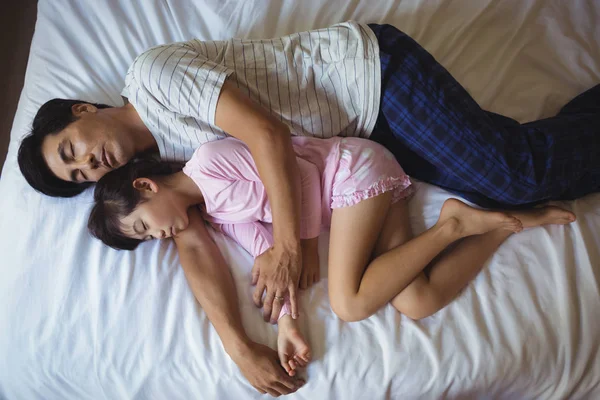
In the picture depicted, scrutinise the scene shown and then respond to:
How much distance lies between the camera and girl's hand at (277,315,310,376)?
0.93 meters

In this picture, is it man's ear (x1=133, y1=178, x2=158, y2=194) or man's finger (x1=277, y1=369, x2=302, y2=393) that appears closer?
man's finger (x1=277, y1=369, x2=302, y2=393)

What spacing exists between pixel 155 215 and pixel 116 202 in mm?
92

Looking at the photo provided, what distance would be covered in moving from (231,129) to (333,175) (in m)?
0.26

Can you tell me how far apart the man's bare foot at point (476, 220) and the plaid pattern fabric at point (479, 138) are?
7 cm

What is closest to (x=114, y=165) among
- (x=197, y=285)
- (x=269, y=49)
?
(x=197, y=285)

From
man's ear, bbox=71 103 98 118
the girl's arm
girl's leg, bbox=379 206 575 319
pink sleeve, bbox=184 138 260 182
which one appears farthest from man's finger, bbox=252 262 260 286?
man's ear, bbox=71 103 98 118

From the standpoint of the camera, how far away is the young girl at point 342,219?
3.24 ft

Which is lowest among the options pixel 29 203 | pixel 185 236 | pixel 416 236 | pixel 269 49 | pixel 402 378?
pixel 402 378

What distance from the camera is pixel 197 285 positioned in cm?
101

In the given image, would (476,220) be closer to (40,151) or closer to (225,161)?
(225,161)

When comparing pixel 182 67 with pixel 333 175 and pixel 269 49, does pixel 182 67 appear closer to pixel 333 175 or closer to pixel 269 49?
pixel 269 49

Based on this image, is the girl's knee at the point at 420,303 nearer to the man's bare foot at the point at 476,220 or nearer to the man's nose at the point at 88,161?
the man's bare foot at the point at 476,220

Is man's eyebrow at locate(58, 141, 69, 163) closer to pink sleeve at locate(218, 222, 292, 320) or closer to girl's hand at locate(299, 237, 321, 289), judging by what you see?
pink sleeve at locate(218, 222, 292, 320)

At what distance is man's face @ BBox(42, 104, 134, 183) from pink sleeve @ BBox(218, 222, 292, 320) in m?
0.30
